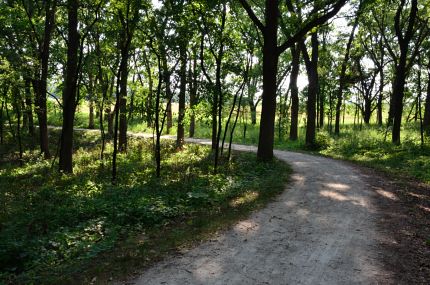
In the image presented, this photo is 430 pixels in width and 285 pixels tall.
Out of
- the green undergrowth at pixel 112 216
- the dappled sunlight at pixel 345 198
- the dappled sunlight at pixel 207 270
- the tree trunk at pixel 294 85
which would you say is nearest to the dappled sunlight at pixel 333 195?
the dappled sunlight at pixel 345 198

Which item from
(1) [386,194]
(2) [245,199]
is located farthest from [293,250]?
(1) [386,194]

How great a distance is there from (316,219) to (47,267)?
585 centimetres

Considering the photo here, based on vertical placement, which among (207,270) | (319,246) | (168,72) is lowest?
(207,270)

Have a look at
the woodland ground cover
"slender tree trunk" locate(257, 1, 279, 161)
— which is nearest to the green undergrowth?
"slender tree trunk" locate(257, 1, 279, 161)

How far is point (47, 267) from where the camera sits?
19.9ft

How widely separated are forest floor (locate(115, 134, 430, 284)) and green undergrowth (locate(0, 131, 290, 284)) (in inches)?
23.8

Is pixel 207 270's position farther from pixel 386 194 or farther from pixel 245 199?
pixel 386 194

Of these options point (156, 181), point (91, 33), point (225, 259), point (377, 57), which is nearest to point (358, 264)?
point (225, 259)

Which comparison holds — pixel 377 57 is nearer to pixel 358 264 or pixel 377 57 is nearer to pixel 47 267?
pixel 358 264

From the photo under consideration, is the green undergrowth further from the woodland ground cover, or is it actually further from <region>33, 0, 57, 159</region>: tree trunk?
<region>33, 0, 57, 159</region>: tree trunk

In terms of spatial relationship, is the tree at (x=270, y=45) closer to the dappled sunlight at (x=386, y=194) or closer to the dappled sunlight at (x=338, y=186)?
the dappled sunlight at (x=338, y=186)

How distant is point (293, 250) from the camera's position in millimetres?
6648

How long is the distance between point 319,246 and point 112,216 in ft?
15.6

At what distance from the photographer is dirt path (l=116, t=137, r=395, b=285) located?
5.61 meters
